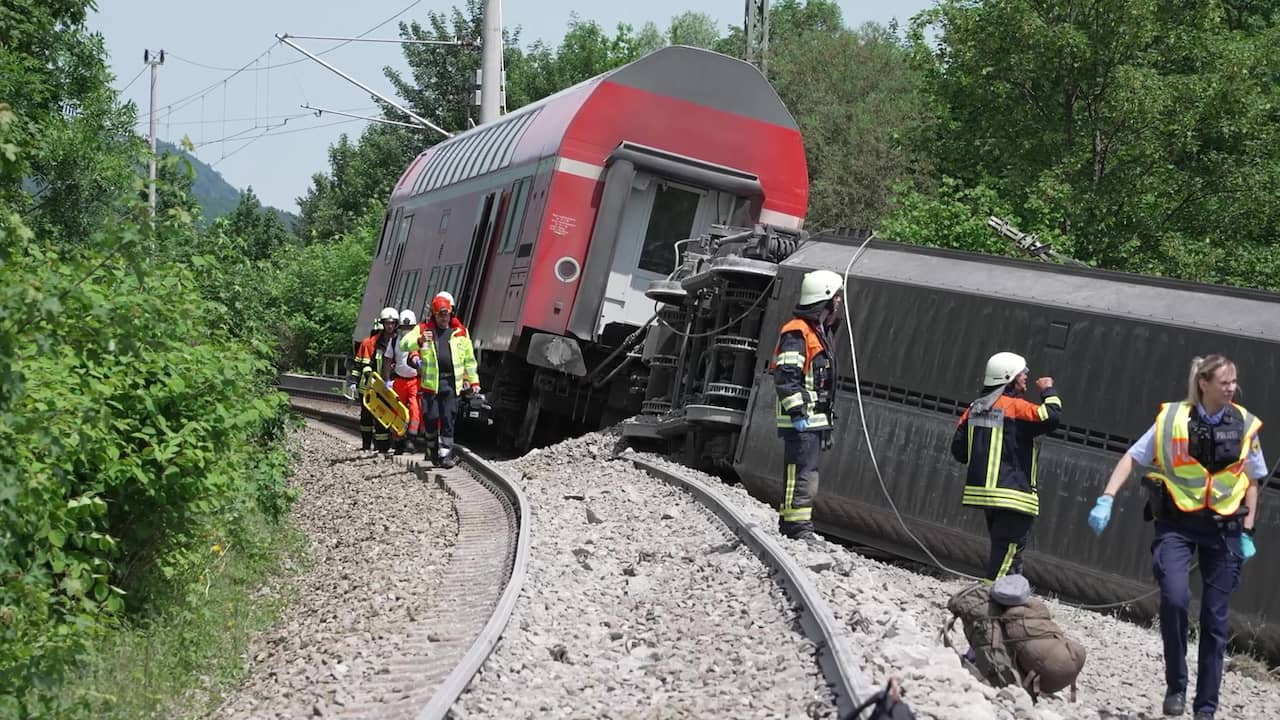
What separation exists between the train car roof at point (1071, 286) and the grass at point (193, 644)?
4.82 m

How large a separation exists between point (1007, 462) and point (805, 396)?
1613mm

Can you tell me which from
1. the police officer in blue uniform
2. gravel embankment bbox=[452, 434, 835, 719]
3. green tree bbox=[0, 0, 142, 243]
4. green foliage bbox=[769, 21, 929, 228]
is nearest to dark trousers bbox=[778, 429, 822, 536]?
gravel embankment bbox=[452, 434, 835, 719]

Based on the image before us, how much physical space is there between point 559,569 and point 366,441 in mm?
10615

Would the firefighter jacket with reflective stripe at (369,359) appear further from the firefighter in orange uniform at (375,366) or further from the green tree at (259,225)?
the green tree at (259,225)

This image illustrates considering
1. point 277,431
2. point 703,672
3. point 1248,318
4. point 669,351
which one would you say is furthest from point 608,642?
point 277,431

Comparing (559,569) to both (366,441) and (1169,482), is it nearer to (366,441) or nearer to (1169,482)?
(1169,482)

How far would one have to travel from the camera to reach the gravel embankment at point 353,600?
6391mm

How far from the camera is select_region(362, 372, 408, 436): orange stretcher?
1678cm

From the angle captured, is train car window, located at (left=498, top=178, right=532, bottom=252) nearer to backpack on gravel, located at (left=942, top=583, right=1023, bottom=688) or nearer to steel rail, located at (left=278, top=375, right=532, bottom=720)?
steel rail, located at (left=278, top=375, right=532, bottom=720)

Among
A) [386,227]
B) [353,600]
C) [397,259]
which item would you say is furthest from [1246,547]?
[386,227]

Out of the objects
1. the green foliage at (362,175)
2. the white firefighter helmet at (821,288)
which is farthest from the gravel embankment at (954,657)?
the green foliage at (362,175)

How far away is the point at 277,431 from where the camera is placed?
638 inches

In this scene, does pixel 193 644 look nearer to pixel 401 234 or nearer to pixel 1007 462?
pixel 1007 462

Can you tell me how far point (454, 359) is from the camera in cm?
1512
